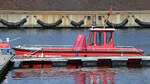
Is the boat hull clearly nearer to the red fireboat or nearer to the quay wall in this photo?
the red fireboat

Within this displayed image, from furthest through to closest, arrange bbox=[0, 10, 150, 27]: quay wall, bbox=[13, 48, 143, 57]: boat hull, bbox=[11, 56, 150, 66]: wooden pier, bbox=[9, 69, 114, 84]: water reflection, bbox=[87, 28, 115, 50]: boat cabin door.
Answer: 1. bbox=[0, 10, 150, 27]: quay wall
2. bbox=[87, 28, 115, 50]: boat cabin door
3. bbox=[13, 48, 143, 57]: boat hull
4. bbox=[11, 56, 150, 66]: wooden pier
5. bbox=[9, 69, 114, 84]: water reflection

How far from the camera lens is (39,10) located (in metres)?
92.6

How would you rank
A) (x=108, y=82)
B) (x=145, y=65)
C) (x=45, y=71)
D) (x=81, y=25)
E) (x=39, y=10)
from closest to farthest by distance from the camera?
(x=108, y=82), (x=45, y=71), (x=145, y=65), (x=81, y=25), (x=39, y=10)

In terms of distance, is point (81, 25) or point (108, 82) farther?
point (81, 25)

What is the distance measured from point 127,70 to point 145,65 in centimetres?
240

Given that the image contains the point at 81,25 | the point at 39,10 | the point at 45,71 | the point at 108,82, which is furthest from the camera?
the point at 39,10

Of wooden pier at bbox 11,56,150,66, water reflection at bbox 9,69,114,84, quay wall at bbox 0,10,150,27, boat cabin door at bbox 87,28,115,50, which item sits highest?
quay wall at bbox 0,10,150,27

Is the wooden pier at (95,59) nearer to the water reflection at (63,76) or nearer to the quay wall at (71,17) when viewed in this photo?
the water reflection at (63,76)

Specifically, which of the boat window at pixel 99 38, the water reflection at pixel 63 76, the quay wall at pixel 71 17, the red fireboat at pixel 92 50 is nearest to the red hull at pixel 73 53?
the red fireboat at pixel 92 50

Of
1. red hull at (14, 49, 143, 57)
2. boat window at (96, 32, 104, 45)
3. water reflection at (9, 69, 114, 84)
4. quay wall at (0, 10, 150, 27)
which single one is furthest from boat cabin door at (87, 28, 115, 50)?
quay wall at (0, 10, 150, 27)

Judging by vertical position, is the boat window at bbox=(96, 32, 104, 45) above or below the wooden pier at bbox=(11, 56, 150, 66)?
above

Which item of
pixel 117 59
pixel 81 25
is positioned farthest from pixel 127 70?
pixel 81 25
